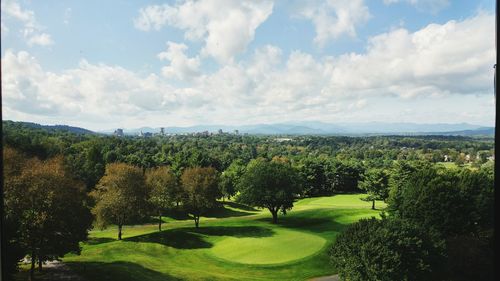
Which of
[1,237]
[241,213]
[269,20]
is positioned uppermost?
[269,20]

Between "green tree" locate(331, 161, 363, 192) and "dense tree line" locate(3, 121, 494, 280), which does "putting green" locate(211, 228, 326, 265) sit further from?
"green tree" locate(331, 161, 363, 192)

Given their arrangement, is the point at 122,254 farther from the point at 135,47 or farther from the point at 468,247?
the point at 468,247

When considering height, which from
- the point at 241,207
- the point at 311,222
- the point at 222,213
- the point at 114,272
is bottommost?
the point at 241,207

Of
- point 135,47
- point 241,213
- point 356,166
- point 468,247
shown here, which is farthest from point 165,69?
point 356,166

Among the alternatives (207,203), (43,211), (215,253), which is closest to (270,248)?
(215,253)

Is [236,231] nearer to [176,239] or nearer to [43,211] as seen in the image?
[176,239]

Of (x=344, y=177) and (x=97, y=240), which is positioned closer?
(x=97, y=240)
